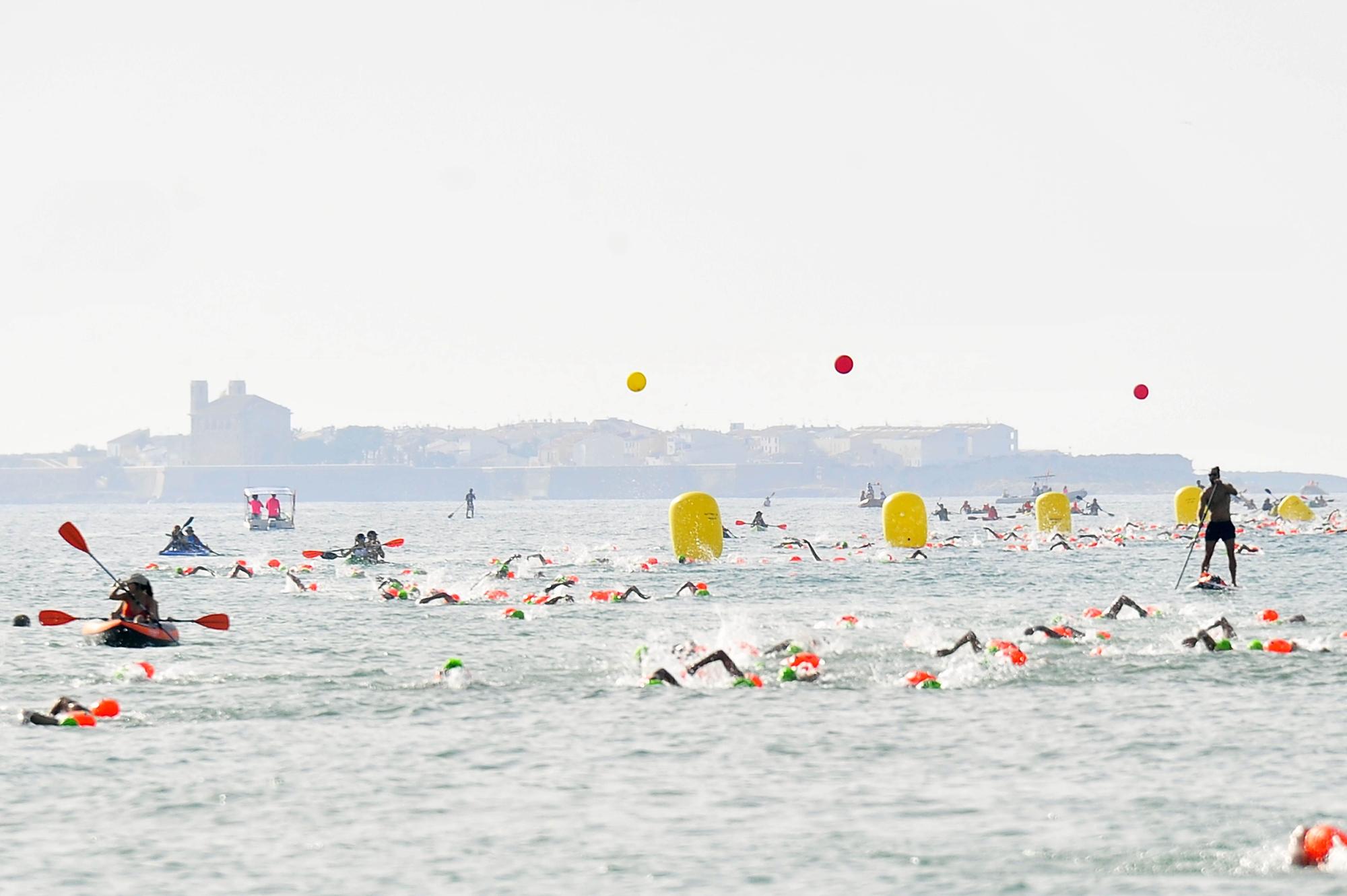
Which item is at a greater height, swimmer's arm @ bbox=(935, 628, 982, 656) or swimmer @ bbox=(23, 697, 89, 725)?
swimmer's arm @ bbox=(935, 628, 982, 656)

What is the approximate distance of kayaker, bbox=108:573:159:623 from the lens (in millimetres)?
24484

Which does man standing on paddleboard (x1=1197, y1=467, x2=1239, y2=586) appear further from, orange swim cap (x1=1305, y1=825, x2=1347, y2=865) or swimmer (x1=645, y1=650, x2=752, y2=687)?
orange swim cap (x1=1305, y1=825, x2=1347, y2=865)

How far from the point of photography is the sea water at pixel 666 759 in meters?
11.1

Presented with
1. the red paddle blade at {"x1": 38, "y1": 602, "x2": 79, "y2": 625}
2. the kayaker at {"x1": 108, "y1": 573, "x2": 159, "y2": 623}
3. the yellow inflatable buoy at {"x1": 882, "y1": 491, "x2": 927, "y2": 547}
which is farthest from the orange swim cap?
the yellow inflatable buoy at {"x1": 882, "y1": 491, "x2": 927, "y2": 547}

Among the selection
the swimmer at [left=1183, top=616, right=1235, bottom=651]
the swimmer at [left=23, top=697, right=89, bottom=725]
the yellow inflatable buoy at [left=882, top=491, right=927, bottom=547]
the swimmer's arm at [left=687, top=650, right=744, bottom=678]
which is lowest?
the swimmer at [left=23, top=697, right=89, bottom=725]

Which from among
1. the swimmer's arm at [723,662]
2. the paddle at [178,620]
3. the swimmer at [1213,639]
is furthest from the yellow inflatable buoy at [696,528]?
the swimmer's arm at [723,662]

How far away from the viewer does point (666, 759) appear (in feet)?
49.0

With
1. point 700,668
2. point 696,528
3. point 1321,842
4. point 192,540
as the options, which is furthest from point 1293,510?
point 1321,842

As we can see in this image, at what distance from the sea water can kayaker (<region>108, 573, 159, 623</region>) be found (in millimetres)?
637

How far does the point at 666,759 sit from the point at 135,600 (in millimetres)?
12302

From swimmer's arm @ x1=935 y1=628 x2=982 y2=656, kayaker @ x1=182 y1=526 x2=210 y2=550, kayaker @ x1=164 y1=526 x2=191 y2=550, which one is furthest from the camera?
kayaker @ x1=182 y1=526 x2=210 y2=550

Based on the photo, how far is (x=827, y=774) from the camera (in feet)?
46.5

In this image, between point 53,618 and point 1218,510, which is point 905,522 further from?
point 53,618

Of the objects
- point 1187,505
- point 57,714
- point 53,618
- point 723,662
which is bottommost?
point 57,714
